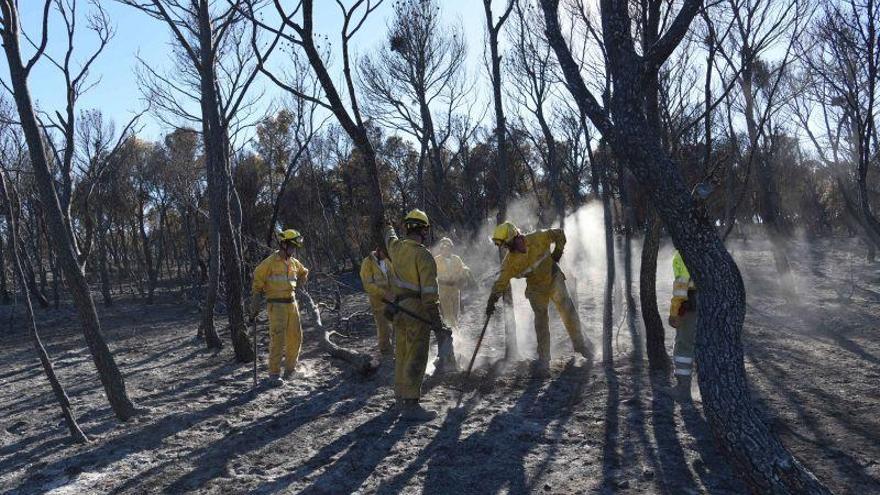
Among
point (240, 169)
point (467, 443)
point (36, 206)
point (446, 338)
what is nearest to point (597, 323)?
point (446, 338)

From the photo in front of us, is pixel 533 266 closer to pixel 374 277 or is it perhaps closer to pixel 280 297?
pixel 374 277

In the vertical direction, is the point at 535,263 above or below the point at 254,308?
above

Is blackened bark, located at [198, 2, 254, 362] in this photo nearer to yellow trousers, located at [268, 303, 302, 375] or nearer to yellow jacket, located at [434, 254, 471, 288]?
yellow trousers, located at [268, 303, 302, 375]

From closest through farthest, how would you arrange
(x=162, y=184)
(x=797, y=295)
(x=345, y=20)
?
(x=345, y=20), (x=797, y=295), (x=162, y=184)

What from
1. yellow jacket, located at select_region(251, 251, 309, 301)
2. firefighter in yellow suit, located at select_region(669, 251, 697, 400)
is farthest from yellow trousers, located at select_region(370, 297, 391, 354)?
firefighter in yellow suit, located at select_region(669, 251, 697, 400)

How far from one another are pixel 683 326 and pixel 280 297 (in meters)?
4.62

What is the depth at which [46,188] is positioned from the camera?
18.7 ft

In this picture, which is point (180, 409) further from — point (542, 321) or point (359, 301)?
point (359, 301)

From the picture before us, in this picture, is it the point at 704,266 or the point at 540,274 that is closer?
the point at 704,266

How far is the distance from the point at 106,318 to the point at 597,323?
14.5 meters

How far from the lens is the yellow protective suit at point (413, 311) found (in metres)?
6.15

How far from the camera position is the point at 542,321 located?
768 centimetres

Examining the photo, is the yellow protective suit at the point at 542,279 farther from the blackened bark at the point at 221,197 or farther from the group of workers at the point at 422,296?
the blackened bark at the point at 221,197

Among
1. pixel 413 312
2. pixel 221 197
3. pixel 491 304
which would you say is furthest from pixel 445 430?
pixel 221 197
